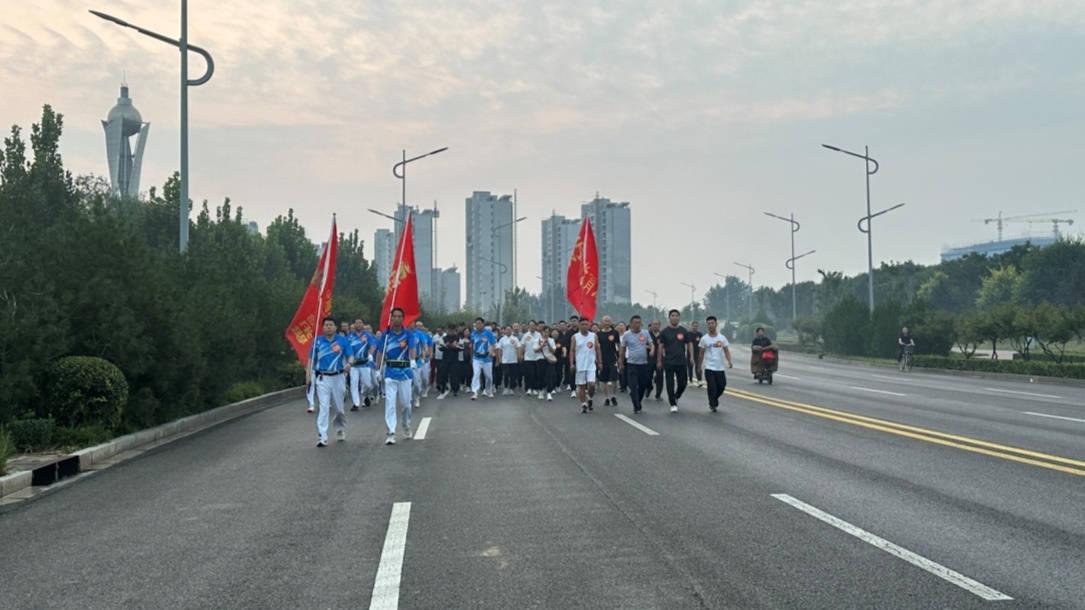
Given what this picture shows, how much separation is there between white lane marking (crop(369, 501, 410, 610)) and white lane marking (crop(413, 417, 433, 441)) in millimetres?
5936

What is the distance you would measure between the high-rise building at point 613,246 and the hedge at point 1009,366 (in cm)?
10051

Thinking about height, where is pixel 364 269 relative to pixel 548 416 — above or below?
above

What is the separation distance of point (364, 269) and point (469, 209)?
6245cm

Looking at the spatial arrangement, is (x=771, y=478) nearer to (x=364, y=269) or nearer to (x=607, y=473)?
(x=607, y=473)

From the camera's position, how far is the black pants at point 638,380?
1878 cm

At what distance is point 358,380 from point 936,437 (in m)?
11.1

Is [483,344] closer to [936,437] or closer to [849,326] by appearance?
[936,437]

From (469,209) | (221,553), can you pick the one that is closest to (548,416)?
(221,553)

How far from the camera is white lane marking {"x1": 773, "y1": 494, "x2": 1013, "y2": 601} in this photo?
5.77 m

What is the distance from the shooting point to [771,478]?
33.3 ft

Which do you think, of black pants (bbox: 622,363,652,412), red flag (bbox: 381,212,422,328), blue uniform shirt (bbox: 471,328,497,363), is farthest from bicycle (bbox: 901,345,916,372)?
red flag (bbox: 381,212,422,328)

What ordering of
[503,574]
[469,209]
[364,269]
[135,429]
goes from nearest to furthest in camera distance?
[503,574] → [135,429] → [364,269] → [469,209]

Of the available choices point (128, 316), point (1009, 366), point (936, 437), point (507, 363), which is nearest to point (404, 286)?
point (128, 316)

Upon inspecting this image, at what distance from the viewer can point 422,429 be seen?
16.2 metres
